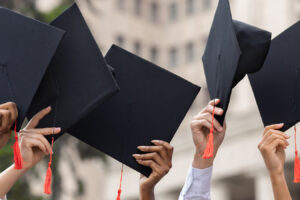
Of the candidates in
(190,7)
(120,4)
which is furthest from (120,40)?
(190,7)

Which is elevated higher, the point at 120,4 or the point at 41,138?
the point at 120,4

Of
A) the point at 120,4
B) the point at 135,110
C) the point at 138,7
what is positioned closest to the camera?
the point at 135,110

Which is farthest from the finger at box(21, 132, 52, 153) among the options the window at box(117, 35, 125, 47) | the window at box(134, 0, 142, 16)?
the window at box(134, 0, 142, 16)

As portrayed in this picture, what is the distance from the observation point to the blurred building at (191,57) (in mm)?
25609

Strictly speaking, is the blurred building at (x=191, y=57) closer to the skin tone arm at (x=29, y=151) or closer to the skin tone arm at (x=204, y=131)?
the skin tone arm at (x=204, y=131)

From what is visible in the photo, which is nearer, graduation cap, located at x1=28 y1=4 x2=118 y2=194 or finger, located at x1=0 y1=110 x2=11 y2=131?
finger, located at x1=0 y1=110 x2=11 y2=131

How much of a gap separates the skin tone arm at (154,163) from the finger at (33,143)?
760 millimetres

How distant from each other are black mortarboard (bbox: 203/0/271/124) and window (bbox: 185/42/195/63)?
32053 mm

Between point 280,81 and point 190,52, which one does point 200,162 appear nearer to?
point 280,81

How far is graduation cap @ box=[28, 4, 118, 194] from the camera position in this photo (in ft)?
12.2

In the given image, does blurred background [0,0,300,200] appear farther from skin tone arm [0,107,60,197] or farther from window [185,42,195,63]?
skin tone arm [0,107,60,197]

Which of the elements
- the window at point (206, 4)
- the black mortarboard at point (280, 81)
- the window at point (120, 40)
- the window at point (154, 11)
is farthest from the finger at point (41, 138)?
the window at point (154, 11)

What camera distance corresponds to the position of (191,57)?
36.1 m

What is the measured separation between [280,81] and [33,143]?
4.77 feet
